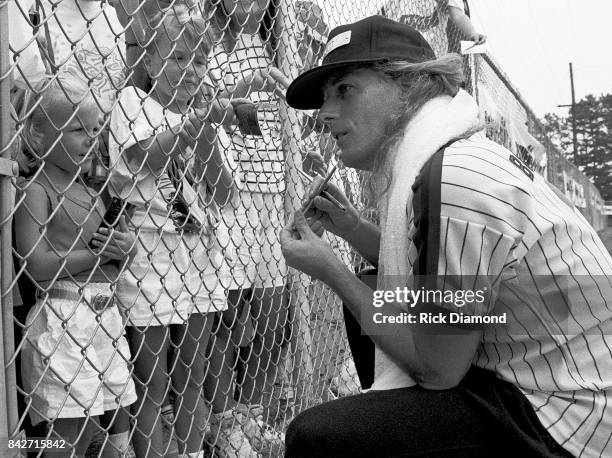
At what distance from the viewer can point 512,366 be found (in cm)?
168

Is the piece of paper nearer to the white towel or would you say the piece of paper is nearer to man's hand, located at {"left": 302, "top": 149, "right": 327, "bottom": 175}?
man's hand, located at {"left": 302, "top": 149, "right": 327, "bottom": 175}

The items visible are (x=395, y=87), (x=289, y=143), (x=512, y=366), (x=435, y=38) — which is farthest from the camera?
(x=435, y=38)

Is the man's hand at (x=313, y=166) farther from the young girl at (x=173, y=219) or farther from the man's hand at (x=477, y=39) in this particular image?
the man's hand at (x=477, y=39)

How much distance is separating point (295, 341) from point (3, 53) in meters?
2.07

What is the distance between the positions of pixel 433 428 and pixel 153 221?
3.03ft

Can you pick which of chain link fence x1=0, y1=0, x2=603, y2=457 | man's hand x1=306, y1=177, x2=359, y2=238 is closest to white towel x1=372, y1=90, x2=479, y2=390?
man's hand x1=306, y1=177, x2=359, y2=238

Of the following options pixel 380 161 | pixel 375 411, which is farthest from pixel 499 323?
pixel 380 161

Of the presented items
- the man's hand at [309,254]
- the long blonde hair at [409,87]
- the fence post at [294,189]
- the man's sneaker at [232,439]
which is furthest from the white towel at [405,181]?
the fence post at [294,189]

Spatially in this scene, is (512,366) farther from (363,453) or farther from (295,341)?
(295,341)

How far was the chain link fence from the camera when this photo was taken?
66.3 inches

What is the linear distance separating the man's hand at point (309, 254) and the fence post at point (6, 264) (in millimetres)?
834

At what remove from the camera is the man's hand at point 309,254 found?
1.90 m

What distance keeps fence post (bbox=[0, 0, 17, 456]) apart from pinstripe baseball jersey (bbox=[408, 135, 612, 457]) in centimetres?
89

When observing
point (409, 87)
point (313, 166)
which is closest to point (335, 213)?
point (409, 87)
